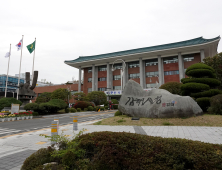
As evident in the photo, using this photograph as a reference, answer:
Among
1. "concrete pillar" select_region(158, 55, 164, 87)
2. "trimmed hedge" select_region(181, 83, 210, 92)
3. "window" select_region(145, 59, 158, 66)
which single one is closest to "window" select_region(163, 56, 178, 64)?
"concrete pillar" select_region(158, 55, 164, 87)

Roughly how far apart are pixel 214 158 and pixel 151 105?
11444 millimetres

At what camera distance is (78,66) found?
63.0m

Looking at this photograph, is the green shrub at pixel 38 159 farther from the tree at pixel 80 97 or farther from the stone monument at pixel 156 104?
the tree at pixel 80 97

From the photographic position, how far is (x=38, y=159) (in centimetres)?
367

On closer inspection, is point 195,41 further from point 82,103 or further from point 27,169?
point 27,169

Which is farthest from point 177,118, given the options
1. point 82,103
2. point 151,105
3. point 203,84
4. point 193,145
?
point 82,103

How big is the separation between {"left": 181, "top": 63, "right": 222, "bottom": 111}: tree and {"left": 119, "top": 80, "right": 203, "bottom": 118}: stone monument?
3.50 m

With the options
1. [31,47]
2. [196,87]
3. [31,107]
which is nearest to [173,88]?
[196,87]

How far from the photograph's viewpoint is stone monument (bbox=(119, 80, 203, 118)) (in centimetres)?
1300

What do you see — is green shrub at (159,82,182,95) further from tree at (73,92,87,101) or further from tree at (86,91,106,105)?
tree at (73,92,87,101)

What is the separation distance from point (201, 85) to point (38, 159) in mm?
17245

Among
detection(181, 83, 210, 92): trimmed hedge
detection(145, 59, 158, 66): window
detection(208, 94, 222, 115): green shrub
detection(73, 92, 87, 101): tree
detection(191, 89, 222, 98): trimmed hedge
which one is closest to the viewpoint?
detection(208, 94, 222, 115): green shrub

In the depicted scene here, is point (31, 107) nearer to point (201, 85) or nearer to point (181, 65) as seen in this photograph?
point (201, 85)

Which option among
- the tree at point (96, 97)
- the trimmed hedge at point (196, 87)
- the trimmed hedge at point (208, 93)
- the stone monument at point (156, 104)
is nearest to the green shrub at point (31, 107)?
the stone monument at point (156, 104)
